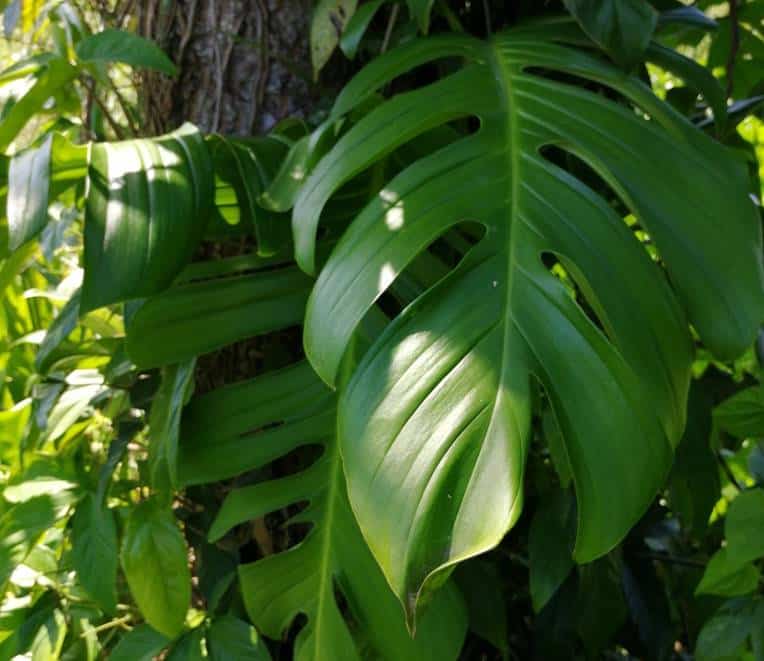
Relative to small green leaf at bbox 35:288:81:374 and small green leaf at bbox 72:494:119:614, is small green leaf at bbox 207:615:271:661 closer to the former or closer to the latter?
small green leaf at bbox 72:494:119:614

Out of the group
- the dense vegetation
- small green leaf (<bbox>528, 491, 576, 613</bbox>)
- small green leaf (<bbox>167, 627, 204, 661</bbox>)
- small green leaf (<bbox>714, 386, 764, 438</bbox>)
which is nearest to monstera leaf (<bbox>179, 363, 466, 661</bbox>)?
the dense vegetation

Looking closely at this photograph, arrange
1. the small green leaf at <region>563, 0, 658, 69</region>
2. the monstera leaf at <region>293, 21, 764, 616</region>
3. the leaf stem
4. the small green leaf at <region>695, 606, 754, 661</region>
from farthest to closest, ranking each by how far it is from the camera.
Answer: the leaf stem < the small green leaf at <region>695, 606, 754, 661</region> < the small green leaf at <region>563, 0, 658, 69</region> < the monstera leaf at <region>293, 21, 764, 616</region>

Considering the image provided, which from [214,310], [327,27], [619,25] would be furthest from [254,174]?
[619,25]

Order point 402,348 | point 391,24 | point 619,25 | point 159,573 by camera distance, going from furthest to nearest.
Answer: point 391,24, point 159,573, point 619,25, point 402,348

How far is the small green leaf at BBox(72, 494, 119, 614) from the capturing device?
981mm

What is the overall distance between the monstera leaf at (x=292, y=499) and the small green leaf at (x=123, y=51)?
0.34m

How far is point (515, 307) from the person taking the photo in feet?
1.98

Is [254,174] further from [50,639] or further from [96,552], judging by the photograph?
[50,639]

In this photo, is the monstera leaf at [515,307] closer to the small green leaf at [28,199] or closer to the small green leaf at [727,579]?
the small green leaf at [28,199]

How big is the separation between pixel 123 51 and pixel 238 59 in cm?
22

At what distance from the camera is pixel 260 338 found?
1.12 m

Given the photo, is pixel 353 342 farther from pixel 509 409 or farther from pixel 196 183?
pixel 509 409

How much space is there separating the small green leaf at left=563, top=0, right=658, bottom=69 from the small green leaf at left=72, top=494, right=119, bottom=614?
0.72 m

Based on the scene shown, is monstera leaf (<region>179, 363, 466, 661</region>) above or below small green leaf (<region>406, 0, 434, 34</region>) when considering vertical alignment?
below
